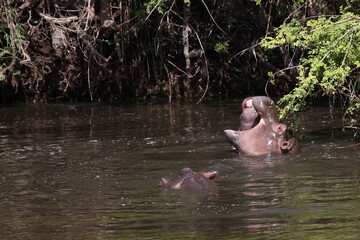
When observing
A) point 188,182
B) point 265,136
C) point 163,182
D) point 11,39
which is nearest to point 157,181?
point 163,182

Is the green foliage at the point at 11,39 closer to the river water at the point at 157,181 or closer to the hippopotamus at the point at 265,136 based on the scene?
the river water at the point at 157,181

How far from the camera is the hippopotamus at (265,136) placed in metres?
9.22

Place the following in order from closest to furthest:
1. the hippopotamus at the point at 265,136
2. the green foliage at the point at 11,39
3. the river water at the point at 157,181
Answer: the river water at the point at 157,181, the hippopotamus at the point at 265,136, the green foliage at the point at 11,39

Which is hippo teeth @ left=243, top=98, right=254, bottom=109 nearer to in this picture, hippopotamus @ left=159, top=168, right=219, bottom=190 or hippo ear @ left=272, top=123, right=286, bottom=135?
hippo ear @ left=272, top=123, right=286, bottom=135

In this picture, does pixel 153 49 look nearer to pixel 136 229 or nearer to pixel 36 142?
pixel 36 142

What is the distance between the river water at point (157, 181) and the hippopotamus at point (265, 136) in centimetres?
19

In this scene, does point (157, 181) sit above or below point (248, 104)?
below

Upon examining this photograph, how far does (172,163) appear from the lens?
8.93 m

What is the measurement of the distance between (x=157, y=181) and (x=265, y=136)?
6.36 ft

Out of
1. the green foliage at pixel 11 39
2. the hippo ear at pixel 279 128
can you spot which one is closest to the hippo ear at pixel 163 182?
the hippo ear at pixel 279 128

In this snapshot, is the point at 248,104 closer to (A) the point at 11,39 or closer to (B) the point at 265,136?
(B) the point at 265,136

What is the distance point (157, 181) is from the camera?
7918 millimetres

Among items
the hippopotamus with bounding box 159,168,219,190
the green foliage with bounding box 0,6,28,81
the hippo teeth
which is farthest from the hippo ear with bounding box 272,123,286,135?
the green foliage with bounding box 0,6,28,81

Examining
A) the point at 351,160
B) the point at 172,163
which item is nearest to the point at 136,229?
the point at 172,163
